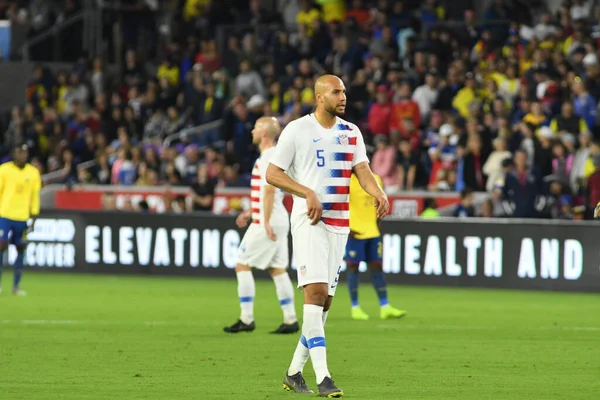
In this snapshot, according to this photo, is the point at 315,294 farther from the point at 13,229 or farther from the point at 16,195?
the point at 13,229

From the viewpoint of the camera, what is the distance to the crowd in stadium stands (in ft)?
74.4

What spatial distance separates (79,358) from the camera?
11.4 metres

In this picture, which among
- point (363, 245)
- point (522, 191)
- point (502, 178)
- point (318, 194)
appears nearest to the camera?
point (318, 194)

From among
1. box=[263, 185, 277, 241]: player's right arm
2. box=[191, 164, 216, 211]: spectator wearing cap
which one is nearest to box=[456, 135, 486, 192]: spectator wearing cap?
box=[191, 164, 216, 211]: spectator wearing cap

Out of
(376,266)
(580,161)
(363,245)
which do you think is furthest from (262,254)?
(580,161)

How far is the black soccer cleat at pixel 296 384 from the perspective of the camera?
923cm

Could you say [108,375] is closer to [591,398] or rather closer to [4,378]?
[4,378]

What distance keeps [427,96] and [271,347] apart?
1378cm

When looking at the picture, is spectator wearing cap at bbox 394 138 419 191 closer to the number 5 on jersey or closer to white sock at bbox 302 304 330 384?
the number 5 on jersey

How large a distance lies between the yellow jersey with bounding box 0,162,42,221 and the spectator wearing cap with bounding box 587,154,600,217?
9.29 metres

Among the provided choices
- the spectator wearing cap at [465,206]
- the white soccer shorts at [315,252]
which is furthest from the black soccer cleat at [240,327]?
the spectator wearing cap at [465,206]

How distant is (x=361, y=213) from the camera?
15.4 meters

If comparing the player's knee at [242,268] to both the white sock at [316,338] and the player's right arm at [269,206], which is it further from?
the white sock at [316,338]

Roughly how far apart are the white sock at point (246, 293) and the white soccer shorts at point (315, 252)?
451 cm
